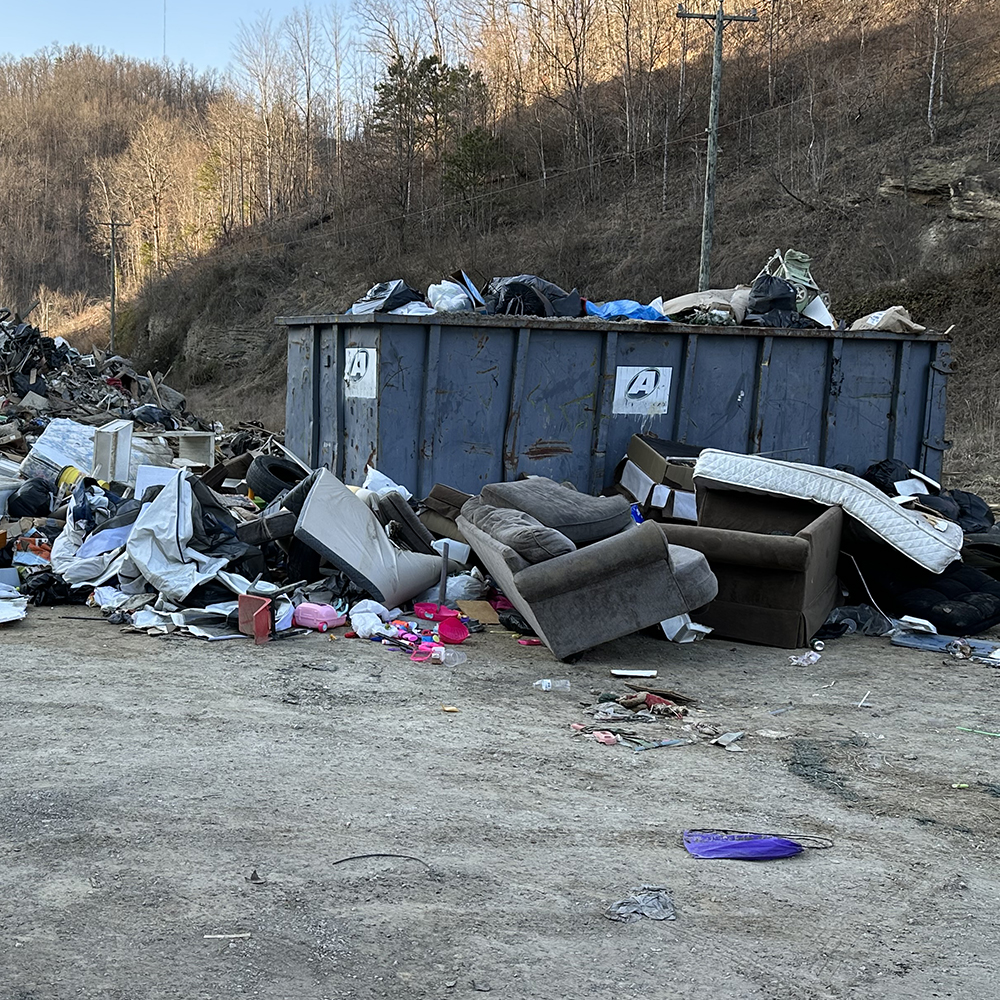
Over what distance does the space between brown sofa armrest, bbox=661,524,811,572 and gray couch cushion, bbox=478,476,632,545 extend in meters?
0.36

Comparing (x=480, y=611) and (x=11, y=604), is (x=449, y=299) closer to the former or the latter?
(x=480, y=611)

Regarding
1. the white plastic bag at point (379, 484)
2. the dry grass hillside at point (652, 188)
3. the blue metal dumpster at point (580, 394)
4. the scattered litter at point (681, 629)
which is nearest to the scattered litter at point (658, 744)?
the scattered litter at point (681, 629)

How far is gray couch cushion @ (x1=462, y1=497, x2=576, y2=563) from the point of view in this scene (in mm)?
5785

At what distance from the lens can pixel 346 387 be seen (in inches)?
339

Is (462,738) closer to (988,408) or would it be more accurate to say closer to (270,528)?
(270,528)

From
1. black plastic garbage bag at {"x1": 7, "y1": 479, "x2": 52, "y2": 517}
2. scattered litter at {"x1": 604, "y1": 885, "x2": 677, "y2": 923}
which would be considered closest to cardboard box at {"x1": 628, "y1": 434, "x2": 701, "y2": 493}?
black plastic garbage bag at {"x1": 7, "y1": 479, "x2": 52, "y2": 517}

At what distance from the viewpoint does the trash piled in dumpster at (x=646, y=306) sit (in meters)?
8.70

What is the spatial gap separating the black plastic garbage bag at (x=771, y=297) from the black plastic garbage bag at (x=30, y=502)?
6237mm

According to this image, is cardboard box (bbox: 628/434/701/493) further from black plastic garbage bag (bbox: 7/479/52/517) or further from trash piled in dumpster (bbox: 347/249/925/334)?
black plastic garbage bag (bbox: 7/479/52/517)

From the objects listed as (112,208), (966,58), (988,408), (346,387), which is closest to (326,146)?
(112,208)

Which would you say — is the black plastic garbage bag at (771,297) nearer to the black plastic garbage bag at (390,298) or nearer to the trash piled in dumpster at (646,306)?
the trash piled in dumpster at (646,306)

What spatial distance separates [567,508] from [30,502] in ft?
15.5

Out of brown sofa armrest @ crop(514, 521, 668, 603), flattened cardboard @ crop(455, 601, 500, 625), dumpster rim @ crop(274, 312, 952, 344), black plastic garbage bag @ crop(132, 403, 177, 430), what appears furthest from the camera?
black plastic garbage bag @ crop(132, 403, 177, 430)

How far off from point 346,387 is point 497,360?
1.28 m
